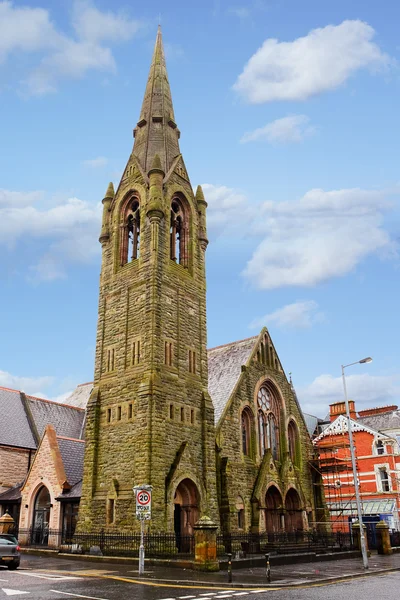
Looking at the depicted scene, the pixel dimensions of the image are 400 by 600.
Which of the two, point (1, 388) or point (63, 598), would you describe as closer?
point (63, 598)

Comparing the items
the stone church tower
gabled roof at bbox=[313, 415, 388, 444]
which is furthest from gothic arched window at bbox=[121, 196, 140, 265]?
gabled roof at bbox=[313, 415, 388, 444]

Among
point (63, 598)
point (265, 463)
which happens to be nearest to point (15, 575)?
point (63, 598)

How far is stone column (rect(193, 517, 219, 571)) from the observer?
20.6 metres

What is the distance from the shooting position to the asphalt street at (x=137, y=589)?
46.0ft

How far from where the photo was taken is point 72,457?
36.7 m

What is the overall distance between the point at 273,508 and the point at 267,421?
19.7 feet

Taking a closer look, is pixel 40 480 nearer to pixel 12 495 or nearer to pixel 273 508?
pixel 12 495

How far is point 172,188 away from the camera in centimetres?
3594

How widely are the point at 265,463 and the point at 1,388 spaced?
2280 centimetres

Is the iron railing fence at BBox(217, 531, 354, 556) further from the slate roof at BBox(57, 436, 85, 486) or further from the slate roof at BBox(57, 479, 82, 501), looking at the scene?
the slate roof at BBox(57, 436, 85, 486)

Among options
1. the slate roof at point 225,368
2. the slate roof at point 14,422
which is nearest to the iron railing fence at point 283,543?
the slate roof at point 225,368

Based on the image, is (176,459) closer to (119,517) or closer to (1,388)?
(119,517)

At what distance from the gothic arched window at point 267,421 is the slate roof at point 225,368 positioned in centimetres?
268

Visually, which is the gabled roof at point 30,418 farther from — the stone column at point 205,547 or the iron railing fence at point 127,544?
the stone column at point 205,547
